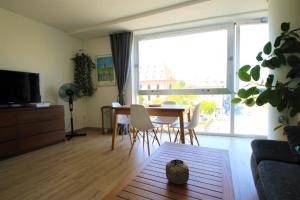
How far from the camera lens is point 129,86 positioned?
446 centimetres

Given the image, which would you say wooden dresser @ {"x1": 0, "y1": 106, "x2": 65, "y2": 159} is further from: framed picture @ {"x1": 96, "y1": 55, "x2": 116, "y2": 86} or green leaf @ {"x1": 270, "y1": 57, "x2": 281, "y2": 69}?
green leaf @ {"x1": 270, "y1": 57, "x2": 281, "y2": 69}

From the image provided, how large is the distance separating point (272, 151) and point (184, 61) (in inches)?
114

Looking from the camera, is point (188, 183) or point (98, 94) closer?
point (188, 183)

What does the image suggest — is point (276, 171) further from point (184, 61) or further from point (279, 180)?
point (184, 61)

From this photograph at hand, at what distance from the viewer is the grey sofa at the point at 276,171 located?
1.07 metres

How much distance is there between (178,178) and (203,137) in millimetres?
2818

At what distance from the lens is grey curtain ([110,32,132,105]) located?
4246mm

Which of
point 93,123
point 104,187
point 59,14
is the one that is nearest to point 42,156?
point 104,187

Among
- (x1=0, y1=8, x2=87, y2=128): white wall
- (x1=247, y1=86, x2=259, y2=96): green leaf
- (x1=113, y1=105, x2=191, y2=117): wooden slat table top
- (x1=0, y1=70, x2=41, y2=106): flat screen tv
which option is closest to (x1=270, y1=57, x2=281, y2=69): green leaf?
(x1=247, y1=86, x2=259, y2=96): green leaf

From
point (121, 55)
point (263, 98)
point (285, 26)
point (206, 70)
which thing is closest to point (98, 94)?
point (121, 55)

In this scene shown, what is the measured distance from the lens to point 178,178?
1.18 meters

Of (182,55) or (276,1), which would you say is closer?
(276,1)

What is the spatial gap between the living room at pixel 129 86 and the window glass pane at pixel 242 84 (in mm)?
19

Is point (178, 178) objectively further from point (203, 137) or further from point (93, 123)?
point (93, 123)
